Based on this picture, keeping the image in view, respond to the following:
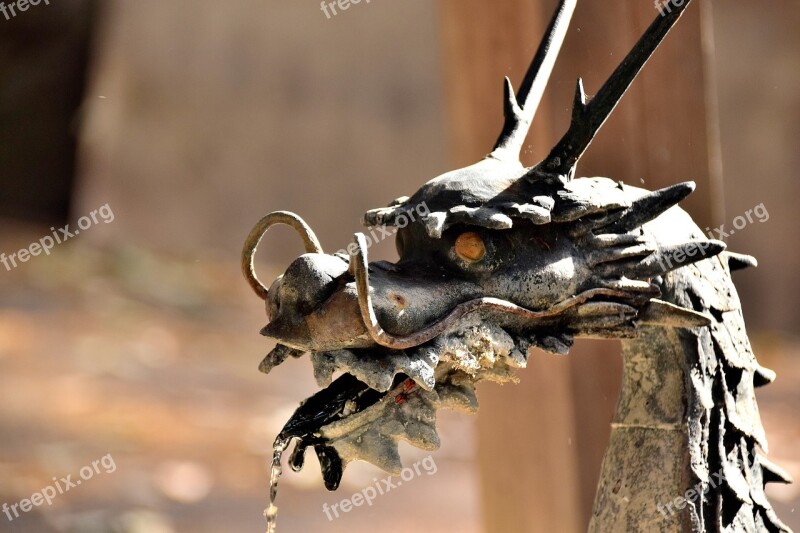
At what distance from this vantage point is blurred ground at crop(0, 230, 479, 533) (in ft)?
11.5

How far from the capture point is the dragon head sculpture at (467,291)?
3.23 feet

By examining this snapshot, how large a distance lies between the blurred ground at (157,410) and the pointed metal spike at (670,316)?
2.34 meters

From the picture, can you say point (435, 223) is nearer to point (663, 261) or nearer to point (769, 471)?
point (663, 261)

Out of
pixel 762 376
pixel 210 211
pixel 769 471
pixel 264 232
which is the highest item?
pixel 210 211

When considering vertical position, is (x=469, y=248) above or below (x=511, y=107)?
below

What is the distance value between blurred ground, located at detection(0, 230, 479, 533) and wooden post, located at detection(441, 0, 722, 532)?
64.8 inches

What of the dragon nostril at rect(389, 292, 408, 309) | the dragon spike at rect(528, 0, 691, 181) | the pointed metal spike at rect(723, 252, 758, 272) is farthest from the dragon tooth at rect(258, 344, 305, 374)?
the pointed metal spike at rect(723, 252, 758, 272)

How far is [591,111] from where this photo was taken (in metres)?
1.12

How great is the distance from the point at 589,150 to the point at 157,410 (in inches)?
126

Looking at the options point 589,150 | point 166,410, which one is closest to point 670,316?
point 589,150

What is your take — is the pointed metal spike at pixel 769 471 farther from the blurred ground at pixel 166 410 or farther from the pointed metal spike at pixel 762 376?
the blurred ground at pixel 166 410

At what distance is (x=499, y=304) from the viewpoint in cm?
106

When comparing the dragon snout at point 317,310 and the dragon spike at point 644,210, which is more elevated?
the dragon spike at point 644,210

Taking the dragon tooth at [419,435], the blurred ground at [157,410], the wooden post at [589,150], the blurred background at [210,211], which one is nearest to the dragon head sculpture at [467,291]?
the dragon tooth at [419,435]
